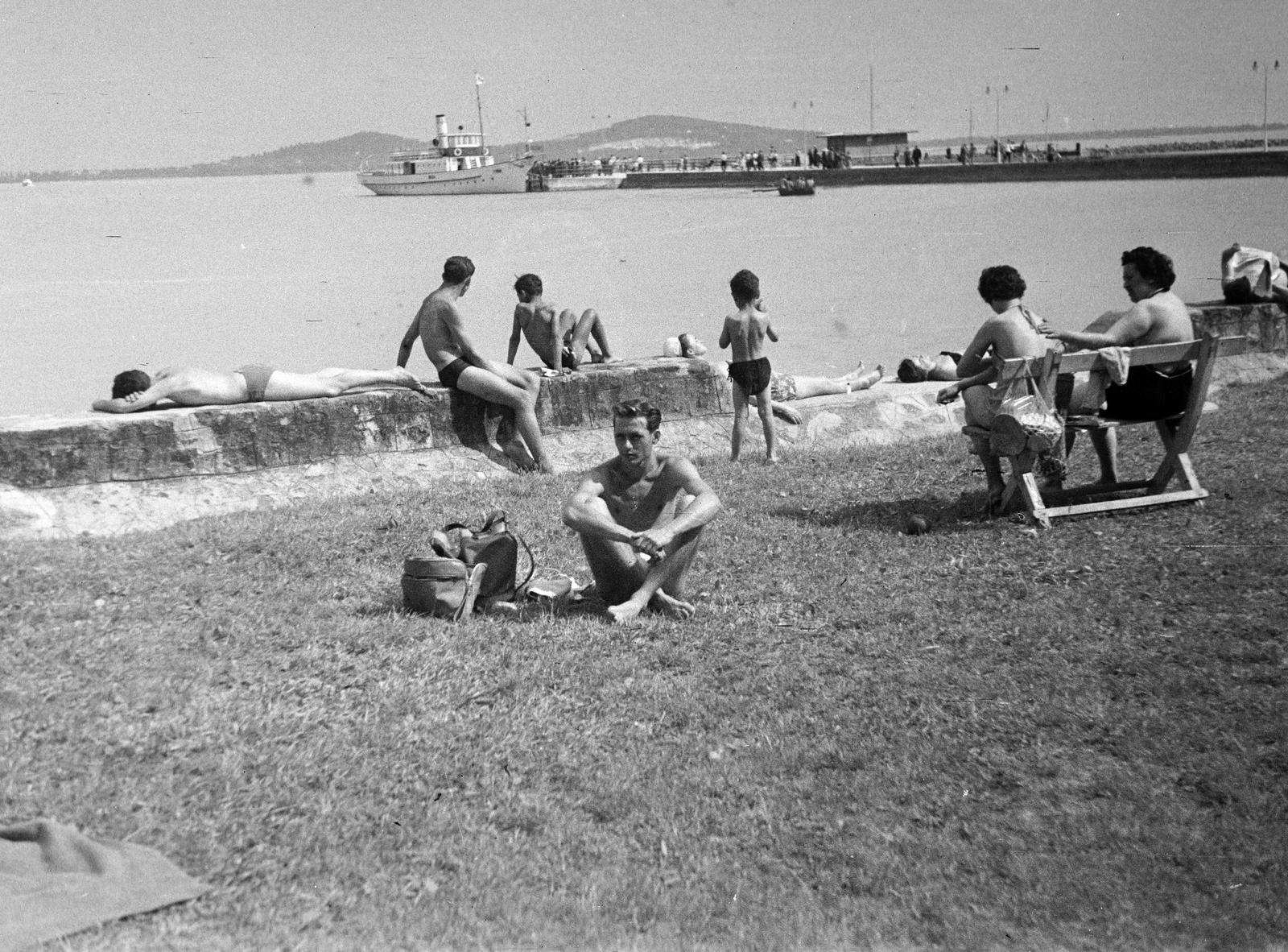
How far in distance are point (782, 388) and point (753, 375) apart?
164 cm

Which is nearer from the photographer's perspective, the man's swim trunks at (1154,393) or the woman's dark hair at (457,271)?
the man's swim trunks at (1154,393)

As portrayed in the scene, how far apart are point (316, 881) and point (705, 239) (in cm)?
3535

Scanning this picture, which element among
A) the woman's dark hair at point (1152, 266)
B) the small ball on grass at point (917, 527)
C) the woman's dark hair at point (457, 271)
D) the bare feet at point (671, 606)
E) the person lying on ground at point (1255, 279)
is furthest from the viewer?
the person lying on ground at point (1255, 279)

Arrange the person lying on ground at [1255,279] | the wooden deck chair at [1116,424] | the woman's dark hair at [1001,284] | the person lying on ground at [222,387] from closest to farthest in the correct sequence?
the wooden deck chair at [1116,424]
the woman's dark hair at [1001,284]
the person lying on ground at [222,387]
the person lying on ground at [1255,279]

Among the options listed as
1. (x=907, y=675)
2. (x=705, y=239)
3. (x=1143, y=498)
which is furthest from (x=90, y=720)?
(x=705, y=239)

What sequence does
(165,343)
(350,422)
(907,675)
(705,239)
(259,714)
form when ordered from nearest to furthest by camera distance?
(259,714), (907,675), (350,422), (165,343), (705,239)

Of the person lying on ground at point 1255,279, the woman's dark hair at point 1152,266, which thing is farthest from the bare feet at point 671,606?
the person lying on ground at point 1255,279

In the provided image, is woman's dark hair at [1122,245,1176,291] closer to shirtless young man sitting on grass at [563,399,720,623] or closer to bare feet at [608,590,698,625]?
shirtless young man sitting on grass at [563,399,720,623]

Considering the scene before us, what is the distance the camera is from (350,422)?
938cm

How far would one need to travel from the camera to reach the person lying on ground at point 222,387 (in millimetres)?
8828

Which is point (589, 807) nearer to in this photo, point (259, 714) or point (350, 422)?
point (259, 714)

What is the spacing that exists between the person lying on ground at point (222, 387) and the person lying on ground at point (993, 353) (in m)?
4.19

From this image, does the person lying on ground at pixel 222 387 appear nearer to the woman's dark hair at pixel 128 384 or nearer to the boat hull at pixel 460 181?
the woman's dark hair at pixel 128 384

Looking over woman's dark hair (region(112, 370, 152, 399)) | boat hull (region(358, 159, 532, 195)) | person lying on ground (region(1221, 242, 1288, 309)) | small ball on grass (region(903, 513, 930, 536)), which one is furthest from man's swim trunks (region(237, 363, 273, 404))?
boat hull (region(358, 159, 532, 195))
